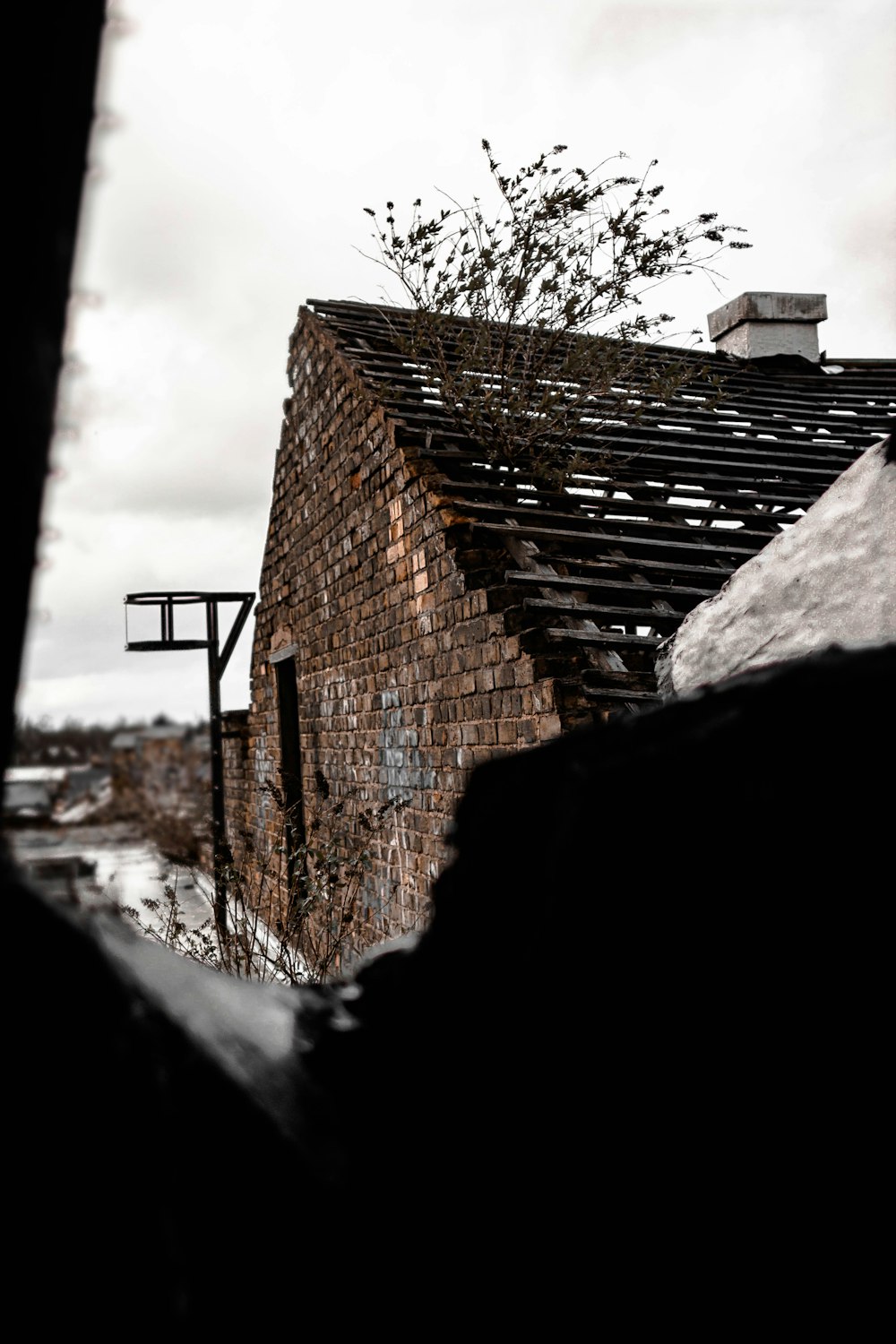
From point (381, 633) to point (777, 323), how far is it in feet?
19.9

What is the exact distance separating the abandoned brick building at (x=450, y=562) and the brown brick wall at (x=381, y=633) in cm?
2

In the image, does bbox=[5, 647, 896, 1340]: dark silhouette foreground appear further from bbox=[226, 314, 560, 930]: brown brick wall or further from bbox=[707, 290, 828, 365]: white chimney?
bbox=[707, 290, 828, 365]: white chimney

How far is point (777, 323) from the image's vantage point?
928 cm

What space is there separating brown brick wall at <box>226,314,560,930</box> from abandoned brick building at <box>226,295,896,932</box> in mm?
16

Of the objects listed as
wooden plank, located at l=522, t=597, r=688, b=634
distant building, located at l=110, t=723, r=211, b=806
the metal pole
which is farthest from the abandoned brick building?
distant building, located at l=110, t=723, r=211, b=806

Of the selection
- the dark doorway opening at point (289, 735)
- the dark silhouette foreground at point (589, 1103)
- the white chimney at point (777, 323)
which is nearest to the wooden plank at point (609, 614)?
the dark silhouette foreground at point (589, 1103)

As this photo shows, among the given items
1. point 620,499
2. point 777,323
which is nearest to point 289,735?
point 620,499

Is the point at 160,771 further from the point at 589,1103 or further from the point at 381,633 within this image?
the point at 589,1103

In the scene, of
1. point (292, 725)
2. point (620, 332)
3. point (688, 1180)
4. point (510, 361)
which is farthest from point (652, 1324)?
point (292, 725)

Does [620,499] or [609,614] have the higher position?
[620,499]

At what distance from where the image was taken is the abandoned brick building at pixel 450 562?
12.8ft

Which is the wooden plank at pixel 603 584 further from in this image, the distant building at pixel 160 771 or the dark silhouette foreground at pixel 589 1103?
the distant building at pixel 160 771

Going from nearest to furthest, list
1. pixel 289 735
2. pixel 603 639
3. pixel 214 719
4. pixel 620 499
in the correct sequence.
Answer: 1. pixel 603 639
2. pixel 620 499
3. pixel 289 735
4. pixel 214 719

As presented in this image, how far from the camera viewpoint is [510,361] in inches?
184
